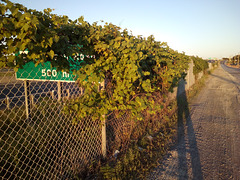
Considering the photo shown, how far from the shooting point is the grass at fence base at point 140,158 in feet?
9.73

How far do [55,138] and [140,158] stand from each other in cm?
169

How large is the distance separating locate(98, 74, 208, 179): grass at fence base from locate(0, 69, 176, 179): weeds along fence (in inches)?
8.9

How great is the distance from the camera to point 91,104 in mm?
2627

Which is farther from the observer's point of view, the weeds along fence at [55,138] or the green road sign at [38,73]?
the weeds along fence at [55,138]

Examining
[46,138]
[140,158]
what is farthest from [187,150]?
[46,138]

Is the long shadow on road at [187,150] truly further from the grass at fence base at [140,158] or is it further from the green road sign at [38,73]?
the green road sign at [38,73]

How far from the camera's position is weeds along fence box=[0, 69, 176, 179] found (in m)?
2.36

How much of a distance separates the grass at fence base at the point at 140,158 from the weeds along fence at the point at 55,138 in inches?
8.9

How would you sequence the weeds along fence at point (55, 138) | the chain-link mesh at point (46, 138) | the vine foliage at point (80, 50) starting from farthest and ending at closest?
the weeds along fence at point (55, 138) → the chain-link mesh at point (46, 138) → the vine foliage at point (80, 50)

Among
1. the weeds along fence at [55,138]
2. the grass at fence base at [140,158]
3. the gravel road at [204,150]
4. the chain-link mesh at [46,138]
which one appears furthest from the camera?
the gravel road at [204,150]

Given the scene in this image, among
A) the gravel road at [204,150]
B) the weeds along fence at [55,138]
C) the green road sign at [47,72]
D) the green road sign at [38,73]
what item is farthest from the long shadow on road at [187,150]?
the green road sign at [38,73]

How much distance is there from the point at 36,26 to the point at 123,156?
2817mm

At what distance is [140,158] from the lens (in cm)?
351

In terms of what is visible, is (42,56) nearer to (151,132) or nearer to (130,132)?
(130,132)
